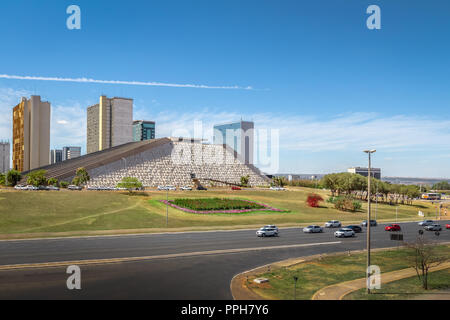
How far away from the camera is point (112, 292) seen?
19.6m

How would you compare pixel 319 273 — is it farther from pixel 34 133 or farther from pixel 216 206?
pixel 34 133

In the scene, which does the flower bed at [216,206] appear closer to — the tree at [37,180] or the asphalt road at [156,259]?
the asphalt road at [156,259]

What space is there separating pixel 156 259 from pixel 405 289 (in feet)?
60.8

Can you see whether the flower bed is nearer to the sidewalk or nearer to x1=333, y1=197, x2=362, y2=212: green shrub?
x1=333, y1=197, x2=362, y2=212: green shrub

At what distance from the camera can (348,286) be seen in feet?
71.7

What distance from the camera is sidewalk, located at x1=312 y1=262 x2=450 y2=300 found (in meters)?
19.7

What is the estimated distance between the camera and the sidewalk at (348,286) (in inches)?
776

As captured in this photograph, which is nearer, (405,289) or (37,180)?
(405,289)

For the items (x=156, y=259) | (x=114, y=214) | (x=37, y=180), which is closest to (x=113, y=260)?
(x=156, y=259)

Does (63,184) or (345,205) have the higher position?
(63,184)

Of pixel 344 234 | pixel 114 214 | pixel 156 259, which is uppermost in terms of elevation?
pixel 114 214

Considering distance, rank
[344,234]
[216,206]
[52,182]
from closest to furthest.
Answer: [344,234], [216,206], [52,182]

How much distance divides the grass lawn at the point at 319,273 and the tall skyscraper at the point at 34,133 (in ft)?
472

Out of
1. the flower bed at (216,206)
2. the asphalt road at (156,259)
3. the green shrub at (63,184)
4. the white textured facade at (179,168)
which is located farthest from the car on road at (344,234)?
the white textured facade at (179,168)
